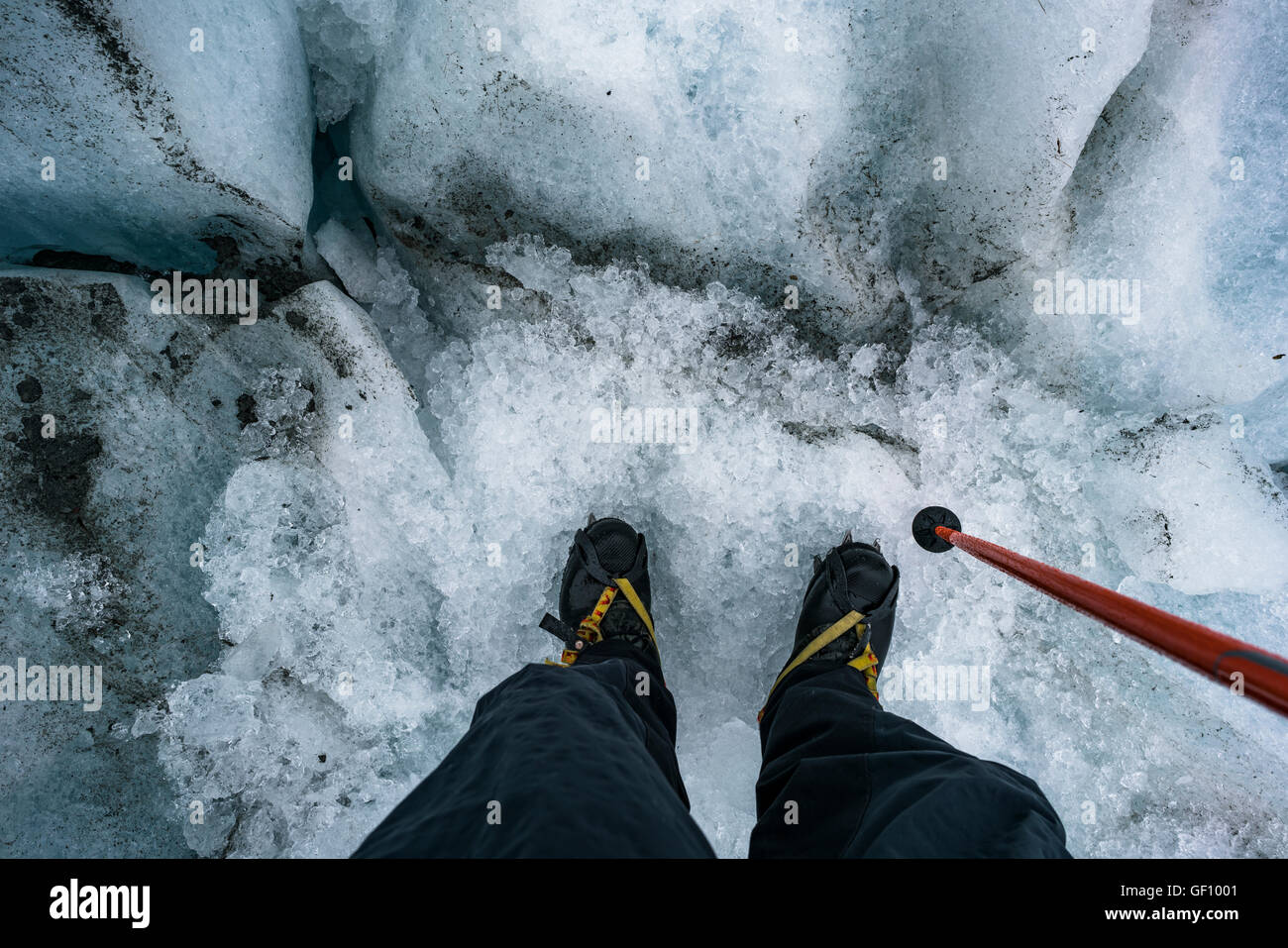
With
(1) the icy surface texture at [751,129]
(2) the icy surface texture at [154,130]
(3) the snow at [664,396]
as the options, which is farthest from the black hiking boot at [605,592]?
(2) the icy surface texture at [154,130]

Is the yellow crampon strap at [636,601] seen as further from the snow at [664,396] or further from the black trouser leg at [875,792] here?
the black trouser leg at [875,792]

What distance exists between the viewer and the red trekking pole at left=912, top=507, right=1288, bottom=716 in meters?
0.79

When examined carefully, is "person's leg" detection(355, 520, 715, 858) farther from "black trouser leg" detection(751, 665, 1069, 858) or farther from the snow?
the snow

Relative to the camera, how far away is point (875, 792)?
1.46 meters

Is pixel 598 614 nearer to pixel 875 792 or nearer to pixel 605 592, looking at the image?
pixel 605 592

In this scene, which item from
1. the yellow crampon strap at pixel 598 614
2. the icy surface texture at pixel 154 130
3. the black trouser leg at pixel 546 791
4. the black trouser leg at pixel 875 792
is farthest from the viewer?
the yellow crampon strap at pixel 598 614

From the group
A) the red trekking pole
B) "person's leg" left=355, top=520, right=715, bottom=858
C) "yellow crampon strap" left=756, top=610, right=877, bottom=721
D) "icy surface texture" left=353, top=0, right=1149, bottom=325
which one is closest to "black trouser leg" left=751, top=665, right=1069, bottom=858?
"yellow crampon strap" left=756, top=610, right=877, bottom=721

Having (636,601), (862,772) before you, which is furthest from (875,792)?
(636,601)

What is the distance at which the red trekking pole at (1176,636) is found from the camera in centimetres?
79

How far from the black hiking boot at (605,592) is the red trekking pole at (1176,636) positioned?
111cm

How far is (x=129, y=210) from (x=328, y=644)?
4.69 ft
